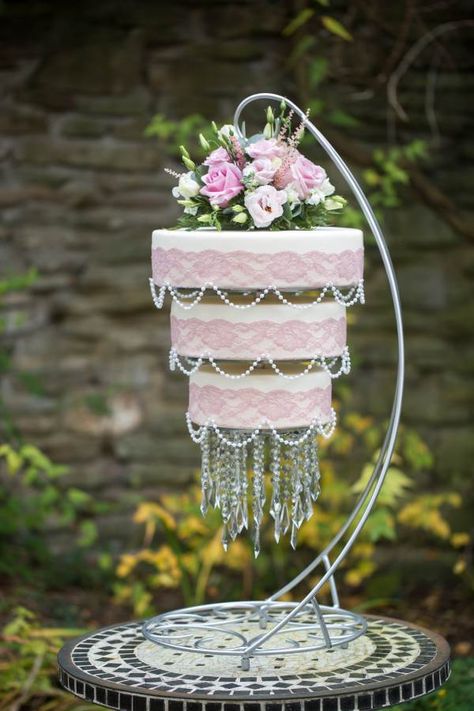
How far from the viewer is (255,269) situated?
Result: 86.4 inches

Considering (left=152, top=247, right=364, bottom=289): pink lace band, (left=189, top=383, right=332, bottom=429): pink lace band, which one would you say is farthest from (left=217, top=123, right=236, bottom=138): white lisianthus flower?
(left=189, top=383, right=332, bottom=429): pink lace band

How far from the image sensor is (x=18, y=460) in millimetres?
3633

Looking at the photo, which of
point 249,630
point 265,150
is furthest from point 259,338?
point 249,630

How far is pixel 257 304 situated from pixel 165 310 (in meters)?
2.10

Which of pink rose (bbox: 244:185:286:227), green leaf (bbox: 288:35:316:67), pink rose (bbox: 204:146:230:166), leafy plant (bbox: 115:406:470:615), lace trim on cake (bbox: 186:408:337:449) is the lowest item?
leafy plant (bbox: 115:406:470:615)

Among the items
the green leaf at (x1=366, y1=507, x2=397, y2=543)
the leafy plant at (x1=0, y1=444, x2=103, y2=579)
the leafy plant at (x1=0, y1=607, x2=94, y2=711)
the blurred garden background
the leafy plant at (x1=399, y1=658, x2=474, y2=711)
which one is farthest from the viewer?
the blurred garden background

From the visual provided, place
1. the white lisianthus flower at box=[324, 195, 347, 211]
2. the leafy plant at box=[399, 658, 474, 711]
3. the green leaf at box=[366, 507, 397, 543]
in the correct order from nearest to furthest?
the white lisianthus flower at box=[324, 195, 347, 211], the leafy plant at box=[399, 658, 474, 711], the green leaf at box=[366, 507, 397, 543]

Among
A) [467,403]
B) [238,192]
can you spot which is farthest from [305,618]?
[467,403]

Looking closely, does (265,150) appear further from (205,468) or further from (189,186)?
(205,468)

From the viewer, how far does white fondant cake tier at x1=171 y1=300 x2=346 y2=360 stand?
2.21 meters

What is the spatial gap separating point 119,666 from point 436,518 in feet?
6.86

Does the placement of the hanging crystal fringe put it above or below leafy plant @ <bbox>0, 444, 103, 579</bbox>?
above

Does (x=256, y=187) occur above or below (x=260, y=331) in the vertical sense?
above

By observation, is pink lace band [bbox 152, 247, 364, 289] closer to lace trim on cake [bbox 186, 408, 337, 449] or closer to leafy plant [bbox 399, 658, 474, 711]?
lace trim on cake [bbox 186, 408, 337, 449]
